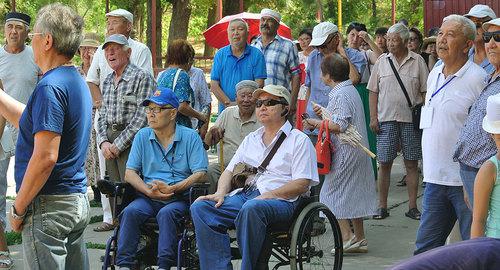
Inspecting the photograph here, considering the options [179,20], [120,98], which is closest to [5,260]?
[120,98]

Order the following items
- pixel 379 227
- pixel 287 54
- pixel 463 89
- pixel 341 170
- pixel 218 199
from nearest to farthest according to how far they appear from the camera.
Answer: pixel 463 89 < pixel 218 199 < pixel 341 170 < pixel 379 227 < pixel 287 54

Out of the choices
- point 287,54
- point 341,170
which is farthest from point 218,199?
point 287,54

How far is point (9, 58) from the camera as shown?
387 inches

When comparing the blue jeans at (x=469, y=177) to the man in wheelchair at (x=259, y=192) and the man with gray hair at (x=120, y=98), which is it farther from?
the man with gray hair at (x=120, y=98)

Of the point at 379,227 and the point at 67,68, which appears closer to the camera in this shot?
the point at 67,68

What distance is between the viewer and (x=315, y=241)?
851cm

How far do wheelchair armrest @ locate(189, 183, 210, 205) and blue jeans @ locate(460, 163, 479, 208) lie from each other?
212 cm

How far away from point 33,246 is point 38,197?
0.26 m

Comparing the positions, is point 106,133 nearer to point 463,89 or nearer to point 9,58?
point 9,58

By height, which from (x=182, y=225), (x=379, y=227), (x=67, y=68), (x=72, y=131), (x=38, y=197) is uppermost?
(x=67, y=68)

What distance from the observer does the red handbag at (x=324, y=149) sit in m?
8.52

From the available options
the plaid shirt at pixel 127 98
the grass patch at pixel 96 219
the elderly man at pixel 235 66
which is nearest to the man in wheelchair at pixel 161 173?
the plaid shirt at pixel 127 98

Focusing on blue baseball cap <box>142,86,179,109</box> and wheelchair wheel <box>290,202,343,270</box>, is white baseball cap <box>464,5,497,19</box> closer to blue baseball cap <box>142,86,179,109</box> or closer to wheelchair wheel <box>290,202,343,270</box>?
wheelchair wheel <box>290,202,343,270</box>

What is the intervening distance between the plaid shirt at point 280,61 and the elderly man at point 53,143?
554 centimetres
